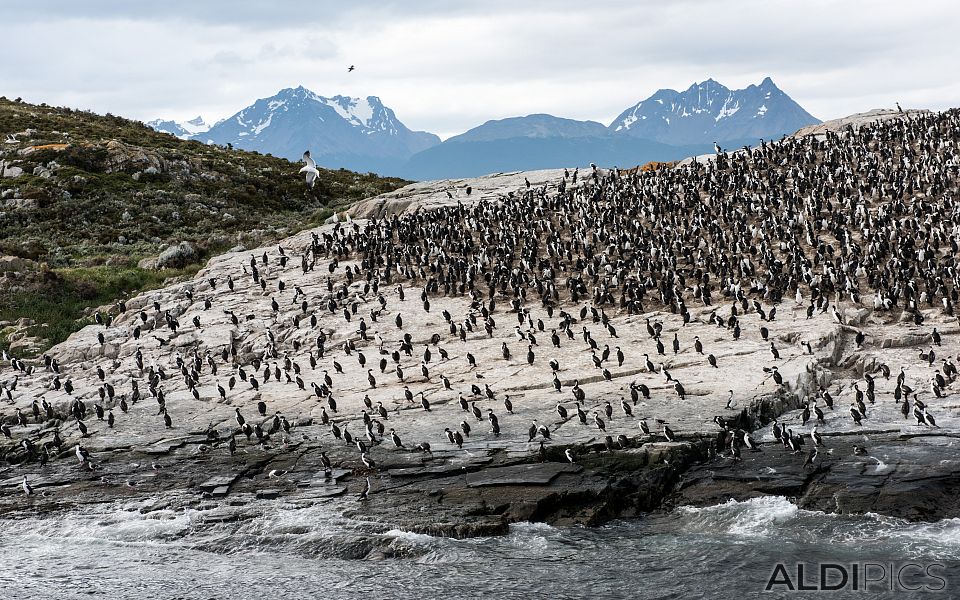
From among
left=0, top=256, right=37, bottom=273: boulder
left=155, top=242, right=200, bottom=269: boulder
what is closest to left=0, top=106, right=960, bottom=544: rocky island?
left=155, top=242, right=200, bottom=269: boulder

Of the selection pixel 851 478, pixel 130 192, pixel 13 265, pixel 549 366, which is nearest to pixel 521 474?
pixel 549 366

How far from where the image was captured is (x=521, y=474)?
2242 centimetres

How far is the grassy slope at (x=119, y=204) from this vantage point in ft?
152

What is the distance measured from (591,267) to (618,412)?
45.9ft

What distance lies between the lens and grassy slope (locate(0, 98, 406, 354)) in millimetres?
46406

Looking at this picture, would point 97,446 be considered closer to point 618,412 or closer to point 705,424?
point 618,412

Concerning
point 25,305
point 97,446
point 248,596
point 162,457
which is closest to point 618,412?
point 248,596

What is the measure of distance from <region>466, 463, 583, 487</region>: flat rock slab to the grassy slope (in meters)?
25.9

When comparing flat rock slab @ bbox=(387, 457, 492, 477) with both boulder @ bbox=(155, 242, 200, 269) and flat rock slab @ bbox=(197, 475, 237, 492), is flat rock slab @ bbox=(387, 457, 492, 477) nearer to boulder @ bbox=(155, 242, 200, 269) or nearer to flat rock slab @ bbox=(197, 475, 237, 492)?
flat rock slab @ bbox=(197, 475, 237, 492)

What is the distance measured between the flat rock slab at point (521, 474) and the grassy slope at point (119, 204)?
85.1 feet

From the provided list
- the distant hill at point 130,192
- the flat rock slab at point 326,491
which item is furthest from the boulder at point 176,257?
the flat rock slab at point 326,491

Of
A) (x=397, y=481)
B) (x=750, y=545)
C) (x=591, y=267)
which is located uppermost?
(x=591, y=267)

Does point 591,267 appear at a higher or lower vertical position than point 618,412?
higher

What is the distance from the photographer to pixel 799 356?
91.5ft
